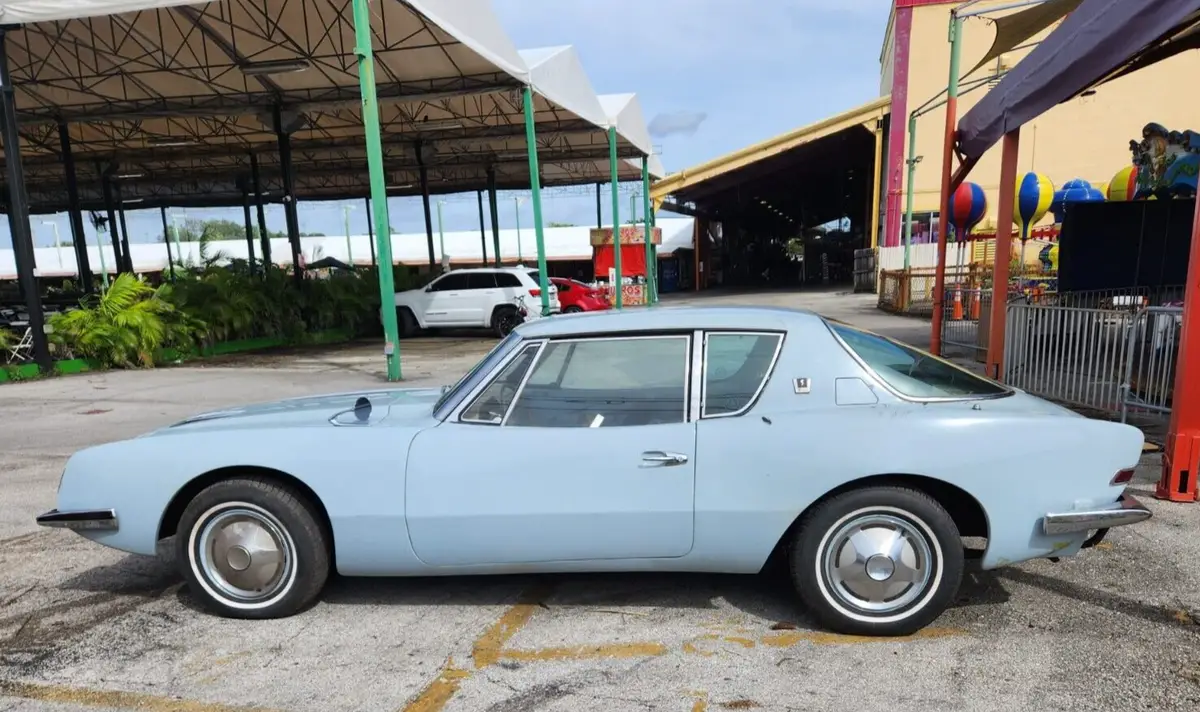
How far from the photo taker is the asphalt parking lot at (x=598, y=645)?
2.52 meters

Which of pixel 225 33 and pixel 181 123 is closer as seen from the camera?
pixel 225 33

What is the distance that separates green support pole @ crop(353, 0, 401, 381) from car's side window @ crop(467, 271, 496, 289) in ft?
22.3

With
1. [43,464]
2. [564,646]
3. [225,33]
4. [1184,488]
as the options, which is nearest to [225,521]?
[564,646]

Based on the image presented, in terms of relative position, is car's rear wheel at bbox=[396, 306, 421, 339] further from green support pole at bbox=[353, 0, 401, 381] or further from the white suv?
green support pole at bbox=[353, 0, 401, 381]

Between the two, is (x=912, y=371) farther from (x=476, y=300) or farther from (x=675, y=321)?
(x=476, y=300)

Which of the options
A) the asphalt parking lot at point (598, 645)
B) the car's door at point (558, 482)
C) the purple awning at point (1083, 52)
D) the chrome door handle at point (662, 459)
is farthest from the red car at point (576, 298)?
the chrome door handle at point (662, 459)

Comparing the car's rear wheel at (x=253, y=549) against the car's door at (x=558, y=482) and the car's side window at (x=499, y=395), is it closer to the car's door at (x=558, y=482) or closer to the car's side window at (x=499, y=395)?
the car's door at (x=558, y=482)

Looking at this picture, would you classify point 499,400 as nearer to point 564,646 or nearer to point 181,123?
point 564,646

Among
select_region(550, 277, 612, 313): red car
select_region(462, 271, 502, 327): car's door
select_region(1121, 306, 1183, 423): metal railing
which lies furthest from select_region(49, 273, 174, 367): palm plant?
select_region(1121, 306, 1183, 423): metal railing

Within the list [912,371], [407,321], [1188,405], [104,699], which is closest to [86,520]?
[104,699]

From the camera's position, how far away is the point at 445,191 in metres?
34.3

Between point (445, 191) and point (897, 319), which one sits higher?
point (445, 191)

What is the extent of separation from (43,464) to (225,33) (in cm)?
1101

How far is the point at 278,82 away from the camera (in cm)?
1552
